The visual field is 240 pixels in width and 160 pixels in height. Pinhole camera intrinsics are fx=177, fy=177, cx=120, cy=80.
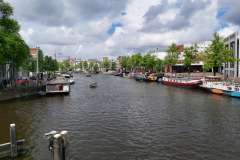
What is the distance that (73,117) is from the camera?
75.0ft

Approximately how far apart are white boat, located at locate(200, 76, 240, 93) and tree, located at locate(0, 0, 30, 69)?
42.8 meters

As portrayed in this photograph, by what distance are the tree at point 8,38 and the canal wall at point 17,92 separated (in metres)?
5.45

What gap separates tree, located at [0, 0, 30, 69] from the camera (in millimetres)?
30312

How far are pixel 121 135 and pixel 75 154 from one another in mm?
5005

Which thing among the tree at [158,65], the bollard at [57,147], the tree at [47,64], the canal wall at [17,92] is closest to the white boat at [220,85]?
the bollard at [57,147]

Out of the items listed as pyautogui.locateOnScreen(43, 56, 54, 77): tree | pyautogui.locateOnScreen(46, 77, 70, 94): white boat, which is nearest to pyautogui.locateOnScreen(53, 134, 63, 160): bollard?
pyautogui.locateOnScreen(46, 77, 70, 94): white boat

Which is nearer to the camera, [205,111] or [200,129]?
[200,129]

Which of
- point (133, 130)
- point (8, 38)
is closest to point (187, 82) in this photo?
point (133, 130)

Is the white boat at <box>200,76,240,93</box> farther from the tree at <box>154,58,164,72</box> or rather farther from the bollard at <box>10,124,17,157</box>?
the tree at <box>154,58,164,72</box>

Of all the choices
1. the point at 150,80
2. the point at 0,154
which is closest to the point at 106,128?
the point at 0,154

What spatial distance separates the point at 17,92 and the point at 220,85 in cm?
4391

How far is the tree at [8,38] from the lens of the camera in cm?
3031

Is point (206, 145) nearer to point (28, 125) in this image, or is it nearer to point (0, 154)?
point (0, 154)

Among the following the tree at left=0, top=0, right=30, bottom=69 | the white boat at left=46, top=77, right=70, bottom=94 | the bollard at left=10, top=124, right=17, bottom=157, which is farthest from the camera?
the white boat at left=46, top=77, right=70, bottom=94
